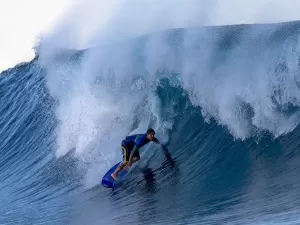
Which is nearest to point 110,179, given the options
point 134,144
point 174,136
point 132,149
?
point 132,149

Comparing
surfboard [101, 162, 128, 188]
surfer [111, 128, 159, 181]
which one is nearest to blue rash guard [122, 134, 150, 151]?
surfer [111, 128, 159, 181]

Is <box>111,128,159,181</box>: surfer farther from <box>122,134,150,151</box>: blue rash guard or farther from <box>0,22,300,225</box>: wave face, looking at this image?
<box>0,22,300,225</box>: wave face

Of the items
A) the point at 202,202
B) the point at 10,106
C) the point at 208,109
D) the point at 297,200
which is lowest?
the point at 297,200

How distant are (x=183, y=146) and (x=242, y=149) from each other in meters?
1.77

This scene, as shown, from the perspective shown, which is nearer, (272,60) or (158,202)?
(158,202)

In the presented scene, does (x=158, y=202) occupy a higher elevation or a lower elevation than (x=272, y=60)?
lower

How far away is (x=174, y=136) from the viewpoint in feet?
36.8

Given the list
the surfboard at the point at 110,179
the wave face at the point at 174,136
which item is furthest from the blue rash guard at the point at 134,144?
the wave face at the point at 174,136

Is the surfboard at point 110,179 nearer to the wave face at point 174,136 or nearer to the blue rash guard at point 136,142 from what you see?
the wave face at point 174,136

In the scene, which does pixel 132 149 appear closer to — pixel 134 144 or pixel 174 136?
pixel 134 144

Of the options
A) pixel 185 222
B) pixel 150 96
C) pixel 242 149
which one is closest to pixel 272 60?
pixel 242 149

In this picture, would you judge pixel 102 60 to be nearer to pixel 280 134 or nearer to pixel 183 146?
pixel 183 146

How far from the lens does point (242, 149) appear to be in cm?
934

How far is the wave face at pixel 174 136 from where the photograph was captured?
8000 mm
